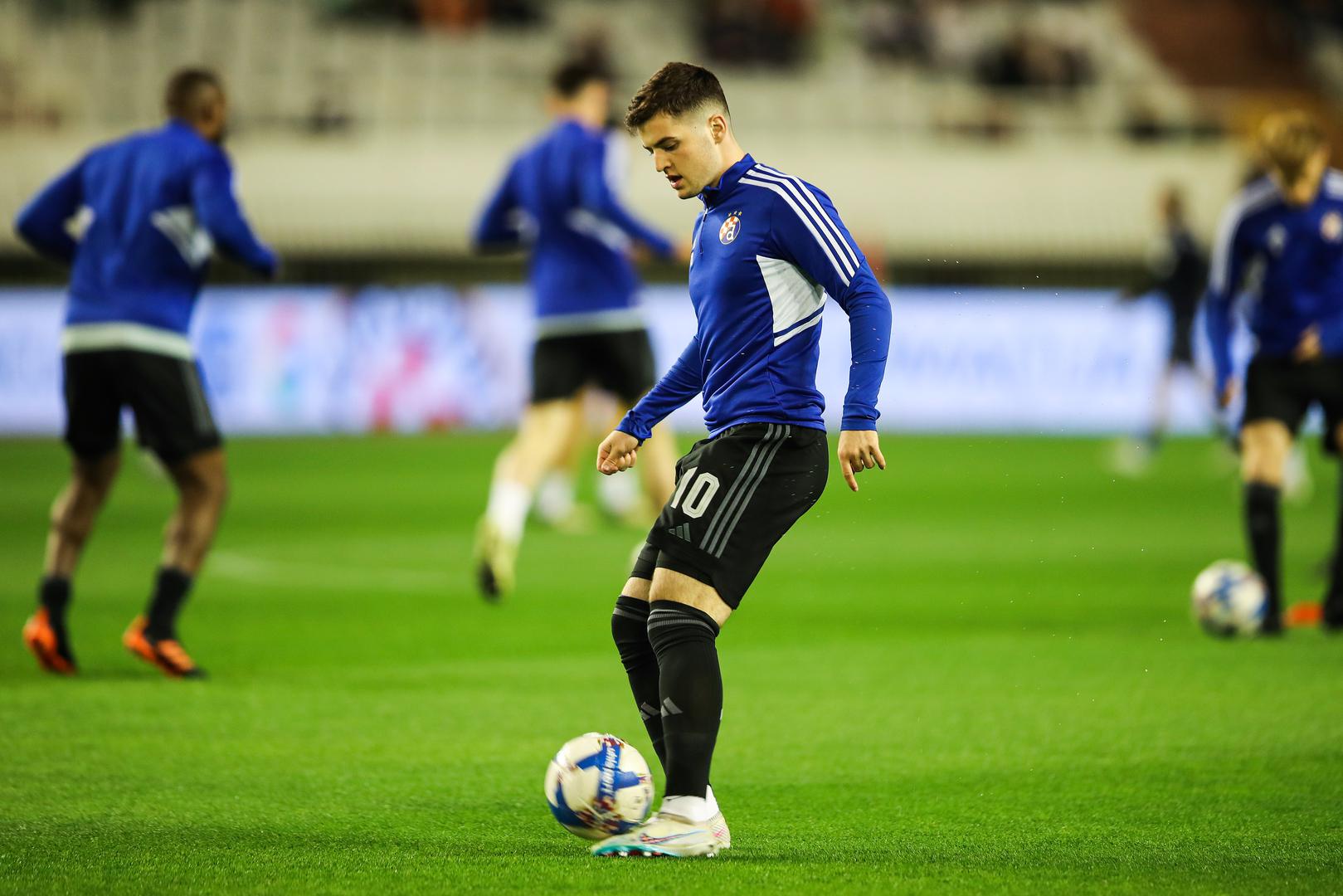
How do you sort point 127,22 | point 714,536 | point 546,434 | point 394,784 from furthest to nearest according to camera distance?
point 127,22
point 546,434
point 394,784
point 714,536

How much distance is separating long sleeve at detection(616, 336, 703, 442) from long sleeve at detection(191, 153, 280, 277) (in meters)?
2.69

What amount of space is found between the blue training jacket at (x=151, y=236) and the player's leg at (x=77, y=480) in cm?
12

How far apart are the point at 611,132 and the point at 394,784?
5.55 m

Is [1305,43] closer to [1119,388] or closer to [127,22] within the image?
[1119,388]

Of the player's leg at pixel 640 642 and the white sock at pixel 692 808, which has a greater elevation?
the player's leg at pixel 640 642

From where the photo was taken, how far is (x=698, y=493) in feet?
14.6

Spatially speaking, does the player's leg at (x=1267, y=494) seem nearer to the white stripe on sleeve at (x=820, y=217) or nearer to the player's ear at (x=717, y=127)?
the white stripe on sleeve at (x=820, y=217)

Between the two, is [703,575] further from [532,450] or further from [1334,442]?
[532,450]

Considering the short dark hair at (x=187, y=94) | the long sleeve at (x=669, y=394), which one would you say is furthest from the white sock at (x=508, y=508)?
the long sleeve at (x=669, y=394)

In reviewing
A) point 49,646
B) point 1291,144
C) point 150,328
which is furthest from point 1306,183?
point 49,646

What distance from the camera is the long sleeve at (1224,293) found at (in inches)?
326

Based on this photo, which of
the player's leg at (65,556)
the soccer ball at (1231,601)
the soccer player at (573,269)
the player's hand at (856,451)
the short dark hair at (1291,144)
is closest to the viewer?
the player's hand at (856,451)

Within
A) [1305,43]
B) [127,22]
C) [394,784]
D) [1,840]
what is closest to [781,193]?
[394,784]

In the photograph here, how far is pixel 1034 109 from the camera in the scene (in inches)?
1117
